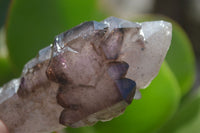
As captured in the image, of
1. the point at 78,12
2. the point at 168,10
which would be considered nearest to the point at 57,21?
the point at 78,12

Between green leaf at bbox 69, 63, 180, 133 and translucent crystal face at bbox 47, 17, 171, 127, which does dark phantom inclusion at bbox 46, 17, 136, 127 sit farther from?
green leaf at bbox 69, 63, 180, 133

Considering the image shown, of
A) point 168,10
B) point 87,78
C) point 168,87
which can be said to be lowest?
point 168,10

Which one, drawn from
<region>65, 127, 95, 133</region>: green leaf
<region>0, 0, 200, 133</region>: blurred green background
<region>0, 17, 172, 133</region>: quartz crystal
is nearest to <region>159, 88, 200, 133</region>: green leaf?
<region>0, 0, 200, 133</region>: blurred green background

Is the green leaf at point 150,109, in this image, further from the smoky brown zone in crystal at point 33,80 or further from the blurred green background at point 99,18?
the smoky brown zone in crystal at point 33,80

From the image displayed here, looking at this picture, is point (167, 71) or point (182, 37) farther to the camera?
point (182, 37)

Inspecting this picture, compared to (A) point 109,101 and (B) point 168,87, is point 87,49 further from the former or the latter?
(B) point 168,87

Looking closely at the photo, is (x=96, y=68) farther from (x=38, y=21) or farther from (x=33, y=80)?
(x=38, y=21)

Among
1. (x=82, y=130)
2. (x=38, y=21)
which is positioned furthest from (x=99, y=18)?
(x=82, y=130)

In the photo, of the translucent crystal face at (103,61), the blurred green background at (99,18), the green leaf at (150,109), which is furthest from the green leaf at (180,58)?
the translucent crystal face at (103,61)
